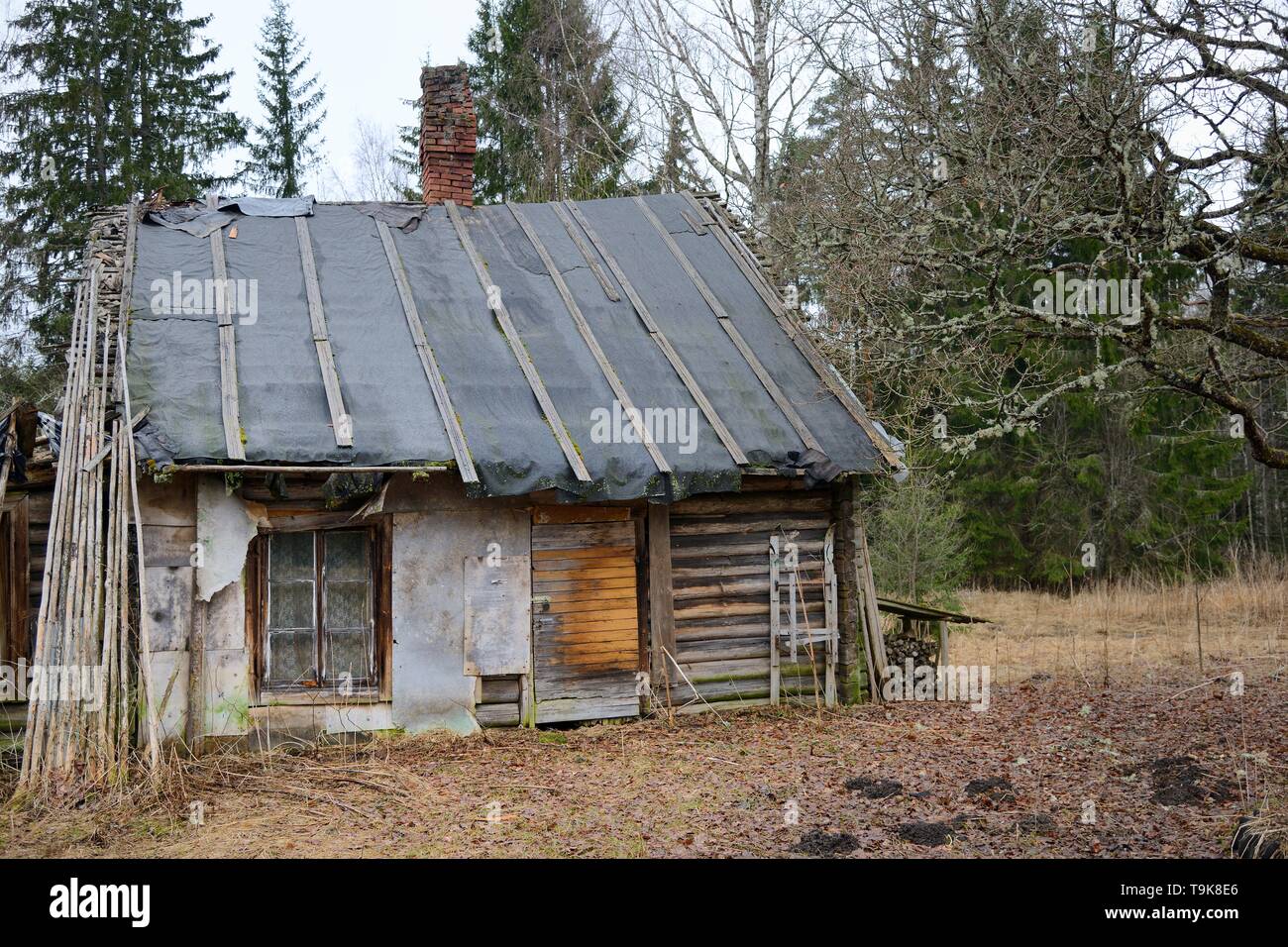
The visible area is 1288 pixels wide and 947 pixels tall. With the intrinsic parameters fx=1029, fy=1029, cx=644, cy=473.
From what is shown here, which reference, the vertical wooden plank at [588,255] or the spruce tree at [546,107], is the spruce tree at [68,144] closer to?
the spruce tree at [546,107]

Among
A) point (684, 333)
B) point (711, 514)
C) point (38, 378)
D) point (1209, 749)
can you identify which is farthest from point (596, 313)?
point (38, 378)

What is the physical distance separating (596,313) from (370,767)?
567 centimetres

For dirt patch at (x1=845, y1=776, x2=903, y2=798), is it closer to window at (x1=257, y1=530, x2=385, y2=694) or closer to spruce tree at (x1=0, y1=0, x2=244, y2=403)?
window at (x1=257, y1=530, x2=385, y2=694)

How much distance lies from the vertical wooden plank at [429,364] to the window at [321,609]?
1.16 m

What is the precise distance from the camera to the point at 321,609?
9.56 m

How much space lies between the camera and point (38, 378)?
20.3 metres

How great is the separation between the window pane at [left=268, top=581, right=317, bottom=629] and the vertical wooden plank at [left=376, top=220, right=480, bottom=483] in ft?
6.14

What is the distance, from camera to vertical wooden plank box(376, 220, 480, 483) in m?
9.28

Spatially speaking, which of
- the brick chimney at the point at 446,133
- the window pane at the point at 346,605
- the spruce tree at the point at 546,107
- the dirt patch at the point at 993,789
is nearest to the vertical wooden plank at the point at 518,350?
the brick chimney at the point at 446,133

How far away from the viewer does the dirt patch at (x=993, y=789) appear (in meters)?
7.63

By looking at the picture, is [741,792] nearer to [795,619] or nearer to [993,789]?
[993,789]

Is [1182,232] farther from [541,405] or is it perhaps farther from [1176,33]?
[541,405]

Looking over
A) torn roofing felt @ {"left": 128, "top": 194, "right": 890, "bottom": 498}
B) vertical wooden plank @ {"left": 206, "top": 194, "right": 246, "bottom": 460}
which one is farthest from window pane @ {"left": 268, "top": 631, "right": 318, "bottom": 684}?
vertical wooden plank @ {"left": 206, "top": 194, "right": 246, "bottom": 460}

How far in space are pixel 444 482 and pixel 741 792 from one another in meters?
3.94
